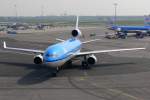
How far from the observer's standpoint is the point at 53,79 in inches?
1352

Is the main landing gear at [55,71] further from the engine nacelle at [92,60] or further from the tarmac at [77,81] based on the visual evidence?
the engine nacelle at [92,60]

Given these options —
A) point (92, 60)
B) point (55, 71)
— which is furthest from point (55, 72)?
point (92, 60)

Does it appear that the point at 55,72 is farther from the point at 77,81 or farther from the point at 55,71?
the point at 77,81

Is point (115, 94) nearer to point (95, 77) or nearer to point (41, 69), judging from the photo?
point (95, 77)

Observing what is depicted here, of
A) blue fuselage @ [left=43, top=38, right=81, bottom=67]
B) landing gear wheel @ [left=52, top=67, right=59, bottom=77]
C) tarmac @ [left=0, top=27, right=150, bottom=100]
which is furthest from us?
landing gear wheel @ [left=52, top=67, right=59, bottom=77]

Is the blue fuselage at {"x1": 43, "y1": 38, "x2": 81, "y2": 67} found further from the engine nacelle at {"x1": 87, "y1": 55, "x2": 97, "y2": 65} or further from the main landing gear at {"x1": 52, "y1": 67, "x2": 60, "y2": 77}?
the engine nacelle at {"x1": 87, "y1": 55, "x2": 97, "y2": 65}

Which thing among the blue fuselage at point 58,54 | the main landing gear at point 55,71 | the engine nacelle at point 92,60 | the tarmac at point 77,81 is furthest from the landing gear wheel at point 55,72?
the engine nacelle at point 92,60

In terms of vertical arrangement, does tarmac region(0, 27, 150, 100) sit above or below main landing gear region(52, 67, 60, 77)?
below

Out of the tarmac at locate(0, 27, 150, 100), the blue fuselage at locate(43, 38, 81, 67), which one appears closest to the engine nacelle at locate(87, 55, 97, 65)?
the tarmac at locate(0, 27, 150, 100)

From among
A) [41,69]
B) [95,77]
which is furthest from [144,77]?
[41,69]

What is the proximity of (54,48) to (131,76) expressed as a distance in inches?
388

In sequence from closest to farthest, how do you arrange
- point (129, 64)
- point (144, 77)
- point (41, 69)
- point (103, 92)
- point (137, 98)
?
point (137, 98) → point (103, 92) → point (144, 77) → point (41, 69) → point (129, 64)

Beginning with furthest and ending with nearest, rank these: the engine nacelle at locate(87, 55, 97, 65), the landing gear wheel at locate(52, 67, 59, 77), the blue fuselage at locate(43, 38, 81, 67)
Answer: the engine nacelle at locate(87, 55, 97, 65) → the landing gear wheel at locate(52, 67, 59, 77) → the blue fuselage at locate(43, 38, 81, 67)

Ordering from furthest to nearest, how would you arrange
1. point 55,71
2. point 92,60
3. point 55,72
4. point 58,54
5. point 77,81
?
point 92,60 < point 55,71 < point 55,72 < point 58,54 < point 77,81
